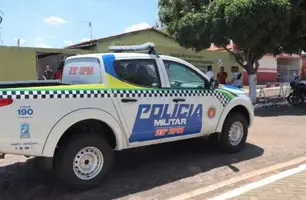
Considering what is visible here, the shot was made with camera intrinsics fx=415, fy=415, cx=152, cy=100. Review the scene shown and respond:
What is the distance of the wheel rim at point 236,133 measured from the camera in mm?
7441

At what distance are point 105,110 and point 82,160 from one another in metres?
0.71

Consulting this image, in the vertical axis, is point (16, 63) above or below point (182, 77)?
above

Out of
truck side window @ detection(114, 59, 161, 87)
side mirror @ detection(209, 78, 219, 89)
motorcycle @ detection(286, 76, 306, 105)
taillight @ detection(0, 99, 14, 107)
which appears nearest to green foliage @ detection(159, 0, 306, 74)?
motorcycle @ detection(286, 76, 306, 105)

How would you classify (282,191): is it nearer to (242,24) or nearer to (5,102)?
(5,102)

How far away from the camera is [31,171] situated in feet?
20.7

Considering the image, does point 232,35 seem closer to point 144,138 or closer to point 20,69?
point 144,138

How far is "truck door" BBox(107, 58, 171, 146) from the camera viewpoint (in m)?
5.65

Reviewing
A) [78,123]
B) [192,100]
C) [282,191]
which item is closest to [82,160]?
[78,123]

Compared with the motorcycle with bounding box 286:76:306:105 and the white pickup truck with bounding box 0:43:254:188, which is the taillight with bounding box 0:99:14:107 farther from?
the motorcycle with bounding box 286:76:306:105

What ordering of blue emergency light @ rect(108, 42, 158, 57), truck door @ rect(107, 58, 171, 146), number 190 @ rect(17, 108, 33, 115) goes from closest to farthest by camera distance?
number 190 @ rect(17, 108, 33, 115) → truck door @ rect(107, 58, 171, 146) → blue emergency light @ rect(108, 42, 158, 57)

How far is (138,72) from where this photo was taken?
600 centimetres

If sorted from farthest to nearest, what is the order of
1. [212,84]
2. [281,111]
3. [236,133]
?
[281,111] < [236,133] < [212,84]

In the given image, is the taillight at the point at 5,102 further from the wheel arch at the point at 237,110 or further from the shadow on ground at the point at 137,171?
the wheel arch at the point at 237,110

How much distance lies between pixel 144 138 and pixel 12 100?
2031mm
